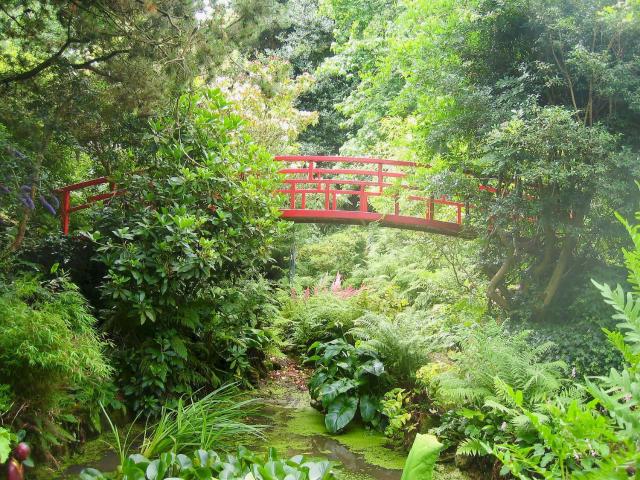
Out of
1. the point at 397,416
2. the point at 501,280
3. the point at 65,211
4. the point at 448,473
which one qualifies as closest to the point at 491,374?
the point at 448,473

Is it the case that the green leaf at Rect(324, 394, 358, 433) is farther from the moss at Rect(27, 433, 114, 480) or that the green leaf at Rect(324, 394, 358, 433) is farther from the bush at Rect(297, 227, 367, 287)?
the bush at Rect(297, 227, 367, 287)

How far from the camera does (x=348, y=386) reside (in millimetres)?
5484

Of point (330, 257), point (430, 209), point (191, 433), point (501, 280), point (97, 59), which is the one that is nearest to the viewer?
point (191, 433)

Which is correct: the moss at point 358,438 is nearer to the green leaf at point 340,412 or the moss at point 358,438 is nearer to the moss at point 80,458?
the green leaf at point 340,412

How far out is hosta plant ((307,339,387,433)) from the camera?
17.6 feet

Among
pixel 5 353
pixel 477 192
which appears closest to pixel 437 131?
pixel 477 192

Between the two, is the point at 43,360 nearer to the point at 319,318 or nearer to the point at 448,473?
the point at 448,473

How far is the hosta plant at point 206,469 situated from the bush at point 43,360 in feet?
2.53

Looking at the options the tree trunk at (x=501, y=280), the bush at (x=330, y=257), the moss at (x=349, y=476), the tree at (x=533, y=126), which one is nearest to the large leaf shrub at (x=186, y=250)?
the moss at (x=349, y=476)

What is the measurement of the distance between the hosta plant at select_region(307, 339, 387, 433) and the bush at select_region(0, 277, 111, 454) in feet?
6.98

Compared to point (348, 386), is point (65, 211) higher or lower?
higher

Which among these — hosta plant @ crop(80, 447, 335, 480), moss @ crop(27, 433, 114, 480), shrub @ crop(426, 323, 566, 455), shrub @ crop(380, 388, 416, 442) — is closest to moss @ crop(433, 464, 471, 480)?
shrub @ crop(426, 323, 566, 455)

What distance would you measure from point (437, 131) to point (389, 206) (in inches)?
92.2

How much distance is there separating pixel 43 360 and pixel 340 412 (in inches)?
108
